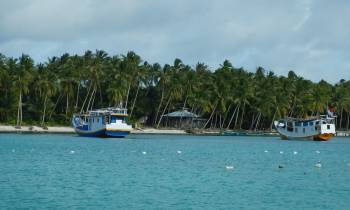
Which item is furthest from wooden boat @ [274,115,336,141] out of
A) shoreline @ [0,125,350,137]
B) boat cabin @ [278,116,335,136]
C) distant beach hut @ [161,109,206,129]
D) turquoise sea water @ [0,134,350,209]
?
turquoise sea water @ [0,134,350,209]

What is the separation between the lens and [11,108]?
11406 cm

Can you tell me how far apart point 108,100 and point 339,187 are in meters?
94.5

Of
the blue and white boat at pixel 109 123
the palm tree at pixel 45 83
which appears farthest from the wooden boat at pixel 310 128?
the palm tree at pixel 45 83

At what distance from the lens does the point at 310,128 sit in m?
106

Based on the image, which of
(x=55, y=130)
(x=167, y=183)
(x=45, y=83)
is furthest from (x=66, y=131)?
(x=167, y=183)

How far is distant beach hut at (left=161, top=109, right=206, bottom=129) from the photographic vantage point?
129 meters

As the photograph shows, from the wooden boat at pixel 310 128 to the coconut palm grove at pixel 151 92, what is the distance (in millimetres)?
19588

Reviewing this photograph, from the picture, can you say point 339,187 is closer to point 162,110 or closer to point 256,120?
point 162,110

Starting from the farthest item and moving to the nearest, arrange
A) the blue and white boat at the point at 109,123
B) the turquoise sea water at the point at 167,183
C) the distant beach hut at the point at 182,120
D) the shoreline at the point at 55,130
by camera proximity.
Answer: the distant beach hut at the point at 182,120 → the shoreline at the point at 55,130 → the blue and white boat at the point at 109,123 → the turquoise sea water at the point at 167,183

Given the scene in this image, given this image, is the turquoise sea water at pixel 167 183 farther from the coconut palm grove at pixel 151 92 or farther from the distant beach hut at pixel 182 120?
the distant beach hut at pixel 182 120

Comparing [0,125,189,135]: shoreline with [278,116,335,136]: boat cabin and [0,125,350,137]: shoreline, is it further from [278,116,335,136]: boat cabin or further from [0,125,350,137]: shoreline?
[278,116,335,136]: boat cabin

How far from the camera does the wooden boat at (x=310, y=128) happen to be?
340ft

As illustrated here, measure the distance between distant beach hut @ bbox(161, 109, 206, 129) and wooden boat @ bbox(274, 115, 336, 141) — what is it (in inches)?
904

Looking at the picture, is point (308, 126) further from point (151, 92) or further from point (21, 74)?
point (21, 74)
